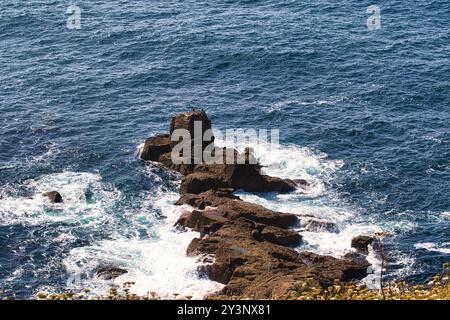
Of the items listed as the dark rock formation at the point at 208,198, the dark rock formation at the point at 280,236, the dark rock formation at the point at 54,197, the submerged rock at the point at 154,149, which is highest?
the submerged rock at the point at 154,149

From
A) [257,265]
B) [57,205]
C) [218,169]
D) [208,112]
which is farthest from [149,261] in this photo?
[208,112]

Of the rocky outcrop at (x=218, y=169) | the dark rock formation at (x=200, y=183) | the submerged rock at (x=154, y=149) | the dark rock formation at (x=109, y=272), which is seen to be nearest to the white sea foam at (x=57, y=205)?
the submerged rock at (x=154, y=149)

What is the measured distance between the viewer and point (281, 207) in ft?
309

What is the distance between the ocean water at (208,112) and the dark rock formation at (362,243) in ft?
6.64

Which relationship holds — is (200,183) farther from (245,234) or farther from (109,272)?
(109,272)

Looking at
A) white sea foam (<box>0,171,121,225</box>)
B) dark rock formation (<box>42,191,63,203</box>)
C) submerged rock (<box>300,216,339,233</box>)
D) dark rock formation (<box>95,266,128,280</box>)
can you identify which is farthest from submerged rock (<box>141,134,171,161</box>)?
dark rock formation (<box>95,266,128,280</box>)

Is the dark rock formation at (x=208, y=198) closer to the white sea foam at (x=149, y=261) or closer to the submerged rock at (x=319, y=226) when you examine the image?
the white sea foam at (x=149, y=261)

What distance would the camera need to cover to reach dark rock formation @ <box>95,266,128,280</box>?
79.8 metres

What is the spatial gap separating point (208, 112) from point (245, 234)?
3896cm

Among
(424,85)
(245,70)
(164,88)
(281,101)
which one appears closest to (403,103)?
(424,85)

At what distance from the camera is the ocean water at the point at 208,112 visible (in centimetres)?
8556

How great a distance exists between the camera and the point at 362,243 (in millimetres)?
83875
